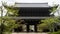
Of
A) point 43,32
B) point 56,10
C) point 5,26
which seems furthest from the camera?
point 43,32

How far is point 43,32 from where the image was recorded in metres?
26.3

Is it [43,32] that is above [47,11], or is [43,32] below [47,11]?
below

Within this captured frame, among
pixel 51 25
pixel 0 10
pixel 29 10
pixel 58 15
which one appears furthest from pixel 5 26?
pixel 29 10

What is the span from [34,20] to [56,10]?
5314 mm

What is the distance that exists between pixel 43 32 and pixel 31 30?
7.13 feet

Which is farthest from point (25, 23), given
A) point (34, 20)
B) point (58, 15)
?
point (58, 15)

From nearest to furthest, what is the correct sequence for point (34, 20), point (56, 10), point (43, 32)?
point (56, 10) → point (43, 32) → point (34, 20)

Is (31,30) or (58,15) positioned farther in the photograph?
(31,30)

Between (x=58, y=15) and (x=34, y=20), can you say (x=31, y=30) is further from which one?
(x=58, y=15)

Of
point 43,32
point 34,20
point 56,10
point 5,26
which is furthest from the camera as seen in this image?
point 34,20

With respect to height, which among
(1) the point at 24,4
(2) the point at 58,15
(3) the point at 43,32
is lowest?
(3) the point at 43,32

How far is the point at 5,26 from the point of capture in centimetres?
2122

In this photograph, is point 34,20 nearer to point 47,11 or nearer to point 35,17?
point 35,17

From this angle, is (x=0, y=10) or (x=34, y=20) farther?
(x=34, y=20)
